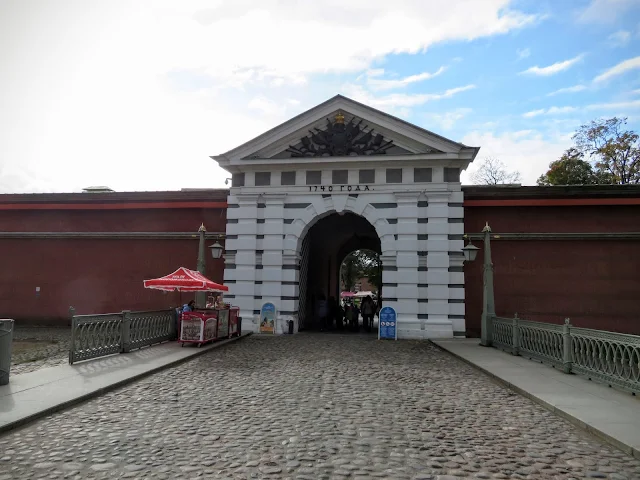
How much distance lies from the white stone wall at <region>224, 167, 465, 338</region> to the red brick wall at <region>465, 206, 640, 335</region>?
1.22m

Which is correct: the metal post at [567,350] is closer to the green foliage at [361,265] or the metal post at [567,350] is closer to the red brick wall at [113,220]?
the red brick wall at [113,220]

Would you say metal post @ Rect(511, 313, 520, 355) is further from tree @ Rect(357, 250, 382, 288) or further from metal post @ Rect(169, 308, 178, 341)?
tree @ Rect(357, 250, 382, 288)

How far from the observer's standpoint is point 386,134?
62.3 ft

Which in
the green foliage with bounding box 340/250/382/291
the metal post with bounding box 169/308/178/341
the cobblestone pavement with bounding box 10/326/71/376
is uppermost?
the green foliage with bounding box 340/250/382/291

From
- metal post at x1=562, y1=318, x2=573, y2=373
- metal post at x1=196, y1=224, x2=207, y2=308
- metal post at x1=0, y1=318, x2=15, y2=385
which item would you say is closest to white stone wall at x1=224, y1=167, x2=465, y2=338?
metal post at x1=196, y1=224, x2=207, y2=308

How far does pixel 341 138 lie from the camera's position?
19.2 m

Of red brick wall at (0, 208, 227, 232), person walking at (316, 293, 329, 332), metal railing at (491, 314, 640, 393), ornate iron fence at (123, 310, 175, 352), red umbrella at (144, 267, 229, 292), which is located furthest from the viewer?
person walking at (316, 293, 329, 332)

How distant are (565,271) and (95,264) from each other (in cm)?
1824

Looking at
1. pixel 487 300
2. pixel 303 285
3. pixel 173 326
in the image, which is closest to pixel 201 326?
pixel 173 326

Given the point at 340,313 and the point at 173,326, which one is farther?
the point at 340,313

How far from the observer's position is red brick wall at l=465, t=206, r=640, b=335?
56.5 ft

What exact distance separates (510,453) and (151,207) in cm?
1769

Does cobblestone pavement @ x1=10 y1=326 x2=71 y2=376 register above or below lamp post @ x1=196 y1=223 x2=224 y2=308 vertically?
below

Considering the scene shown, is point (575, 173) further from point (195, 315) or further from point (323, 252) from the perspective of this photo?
point (195, 315)
